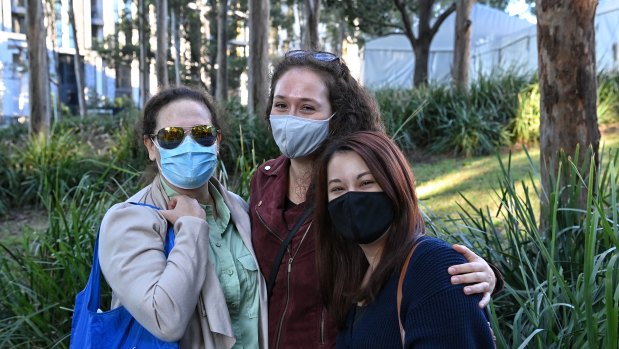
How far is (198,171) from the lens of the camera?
2494 mm

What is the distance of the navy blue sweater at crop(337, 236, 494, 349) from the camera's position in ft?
5.22

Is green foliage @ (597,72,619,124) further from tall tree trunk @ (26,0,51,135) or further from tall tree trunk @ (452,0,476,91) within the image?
tall tree trunk @ (26,0,51,135)

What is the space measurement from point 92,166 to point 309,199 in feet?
29.0

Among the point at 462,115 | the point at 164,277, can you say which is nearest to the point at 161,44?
the point at 462,115

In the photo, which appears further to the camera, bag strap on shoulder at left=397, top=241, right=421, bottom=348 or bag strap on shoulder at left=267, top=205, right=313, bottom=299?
bag strap on shoulder at left=267, top=205, right=313, bottom=299

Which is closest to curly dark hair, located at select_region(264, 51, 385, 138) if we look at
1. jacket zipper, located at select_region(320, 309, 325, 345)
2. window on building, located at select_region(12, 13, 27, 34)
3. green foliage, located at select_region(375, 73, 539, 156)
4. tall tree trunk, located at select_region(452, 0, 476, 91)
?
jacket zipper, located at select_region(320, 309, 325, 345)

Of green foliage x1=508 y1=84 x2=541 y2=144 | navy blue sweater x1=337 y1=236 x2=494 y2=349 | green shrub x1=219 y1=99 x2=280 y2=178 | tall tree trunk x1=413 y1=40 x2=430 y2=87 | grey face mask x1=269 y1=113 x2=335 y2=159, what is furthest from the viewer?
tall tree trunk x1=413 y1=40 x2=430 y2=87

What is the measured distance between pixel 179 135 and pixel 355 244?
0.86 m

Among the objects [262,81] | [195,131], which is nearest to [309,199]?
[195,131]

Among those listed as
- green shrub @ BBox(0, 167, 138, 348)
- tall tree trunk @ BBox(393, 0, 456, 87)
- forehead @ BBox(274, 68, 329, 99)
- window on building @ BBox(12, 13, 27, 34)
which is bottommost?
green shrub @ BBox(0, 167, 138, 348)

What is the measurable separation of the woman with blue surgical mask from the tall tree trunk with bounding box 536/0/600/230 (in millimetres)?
2560

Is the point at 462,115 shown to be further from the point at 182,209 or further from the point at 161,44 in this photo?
the point at 161,44

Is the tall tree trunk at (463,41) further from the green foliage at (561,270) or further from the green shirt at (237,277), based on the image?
the green shirt at (237,277)

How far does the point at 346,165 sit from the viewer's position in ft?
6.40
